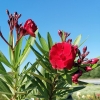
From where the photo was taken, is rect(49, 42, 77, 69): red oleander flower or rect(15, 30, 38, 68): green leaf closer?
rect(49, 42, 77, 69): red oleander flower

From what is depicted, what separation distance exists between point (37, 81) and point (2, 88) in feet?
0.60

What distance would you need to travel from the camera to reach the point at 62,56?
1317 millimetres

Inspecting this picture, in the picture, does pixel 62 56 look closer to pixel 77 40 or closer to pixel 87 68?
pixel 87 68

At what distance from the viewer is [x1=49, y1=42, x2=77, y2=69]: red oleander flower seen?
1.29 m

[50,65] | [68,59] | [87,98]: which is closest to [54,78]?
[50,65]

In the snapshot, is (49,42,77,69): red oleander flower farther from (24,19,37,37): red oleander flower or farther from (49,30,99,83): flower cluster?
(24,19,37,37): red oleander flower

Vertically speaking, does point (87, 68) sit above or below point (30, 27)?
below

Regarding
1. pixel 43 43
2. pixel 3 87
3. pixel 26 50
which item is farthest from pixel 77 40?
pixel 3 87

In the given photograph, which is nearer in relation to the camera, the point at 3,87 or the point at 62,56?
the point at 62,56

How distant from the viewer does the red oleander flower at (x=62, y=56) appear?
50.7 inches

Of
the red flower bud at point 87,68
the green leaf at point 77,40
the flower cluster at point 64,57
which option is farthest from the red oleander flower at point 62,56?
the green leaf at point 77,40

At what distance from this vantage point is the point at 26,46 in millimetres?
1435

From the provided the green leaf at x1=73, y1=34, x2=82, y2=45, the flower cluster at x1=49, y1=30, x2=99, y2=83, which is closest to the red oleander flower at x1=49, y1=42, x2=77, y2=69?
the flower cluster at x1=49, y1=30, x2=99, y2=83

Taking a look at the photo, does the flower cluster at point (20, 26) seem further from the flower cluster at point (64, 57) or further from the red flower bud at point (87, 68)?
the red flower bud at point (87, 68)
